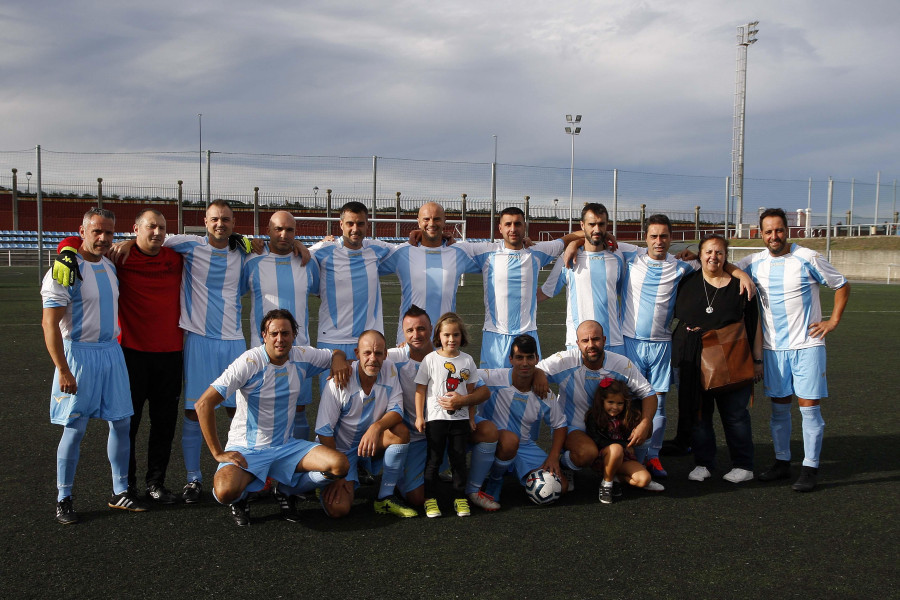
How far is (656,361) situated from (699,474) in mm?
758

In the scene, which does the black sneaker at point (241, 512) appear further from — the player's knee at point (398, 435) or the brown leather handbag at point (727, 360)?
the brown leather handbag at point (727, 360)

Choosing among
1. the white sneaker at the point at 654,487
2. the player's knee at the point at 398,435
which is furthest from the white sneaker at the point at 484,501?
the white sneaker at the point at 654,487

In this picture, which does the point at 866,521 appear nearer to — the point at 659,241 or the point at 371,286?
the point at 659,241

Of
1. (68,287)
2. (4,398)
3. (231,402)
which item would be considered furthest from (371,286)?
(4,398)

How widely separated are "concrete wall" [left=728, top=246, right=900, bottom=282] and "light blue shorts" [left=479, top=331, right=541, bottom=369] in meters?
23.7

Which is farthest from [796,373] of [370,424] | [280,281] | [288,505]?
[280,281]

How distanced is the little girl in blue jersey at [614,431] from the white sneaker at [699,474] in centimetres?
31

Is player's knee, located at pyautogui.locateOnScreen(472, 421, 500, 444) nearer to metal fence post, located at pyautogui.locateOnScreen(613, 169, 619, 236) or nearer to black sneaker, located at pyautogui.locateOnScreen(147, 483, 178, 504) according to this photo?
black sneaker, located at pyautogui.locateOnScreen(147, 483, 178, 504)

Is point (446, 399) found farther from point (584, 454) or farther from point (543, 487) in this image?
point (584, 454)

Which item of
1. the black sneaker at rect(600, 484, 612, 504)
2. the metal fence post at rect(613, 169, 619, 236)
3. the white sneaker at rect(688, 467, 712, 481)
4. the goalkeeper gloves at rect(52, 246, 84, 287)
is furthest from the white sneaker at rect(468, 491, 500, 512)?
the metal fence post at rect(613, 169, 619, 236)

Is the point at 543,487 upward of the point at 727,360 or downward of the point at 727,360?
downward

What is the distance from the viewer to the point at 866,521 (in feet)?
12.0

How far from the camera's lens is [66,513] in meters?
3.55

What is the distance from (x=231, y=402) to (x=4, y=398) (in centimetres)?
306
